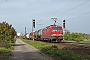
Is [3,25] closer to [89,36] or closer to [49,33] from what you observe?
[49,33]

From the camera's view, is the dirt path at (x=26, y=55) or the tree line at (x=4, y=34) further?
the tree line at (x=4, y=34)

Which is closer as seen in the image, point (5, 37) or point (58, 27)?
point (5, 37)

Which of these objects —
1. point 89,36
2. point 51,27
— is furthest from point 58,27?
point 89,36

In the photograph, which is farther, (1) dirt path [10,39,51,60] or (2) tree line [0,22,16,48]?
(2) tree line [0,22,16,48]

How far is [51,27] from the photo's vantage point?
171 feet

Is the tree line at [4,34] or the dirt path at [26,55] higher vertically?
the tree line at [4,34]

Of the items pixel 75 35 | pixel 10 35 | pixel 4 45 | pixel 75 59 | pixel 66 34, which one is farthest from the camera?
pixel 66 34

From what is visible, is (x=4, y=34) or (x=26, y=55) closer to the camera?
(x=26, y=55)

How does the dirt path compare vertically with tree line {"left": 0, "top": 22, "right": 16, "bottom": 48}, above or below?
below

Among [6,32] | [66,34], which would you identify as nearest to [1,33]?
[6,32]

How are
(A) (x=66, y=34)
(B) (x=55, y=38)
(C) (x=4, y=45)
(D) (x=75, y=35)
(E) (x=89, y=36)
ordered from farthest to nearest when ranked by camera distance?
(E) (x=89, y=36), (A) (x=66, y=34), (D) (x=75, y=35), (B) (x=55, y=38), (C) (x=4, y=45)

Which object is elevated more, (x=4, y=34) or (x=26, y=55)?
(x=4, y=34)

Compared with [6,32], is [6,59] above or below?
below

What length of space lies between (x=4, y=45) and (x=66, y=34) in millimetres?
32477
